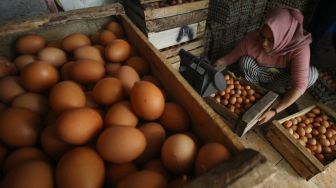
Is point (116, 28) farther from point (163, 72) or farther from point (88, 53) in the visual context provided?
point (163, 72)

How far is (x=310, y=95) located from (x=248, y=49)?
2.70 feet

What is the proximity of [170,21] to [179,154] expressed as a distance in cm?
132

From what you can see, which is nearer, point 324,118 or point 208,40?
point 324,118

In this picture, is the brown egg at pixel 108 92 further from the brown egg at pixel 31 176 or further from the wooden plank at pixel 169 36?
the wooden plank at pixel 169 36

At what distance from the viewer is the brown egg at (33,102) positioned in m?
0.80

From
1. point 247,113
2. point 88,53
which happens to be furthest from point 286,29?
point 88,53

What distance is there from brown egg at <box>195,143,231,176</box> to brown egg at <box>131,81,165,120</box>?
23 centimetres

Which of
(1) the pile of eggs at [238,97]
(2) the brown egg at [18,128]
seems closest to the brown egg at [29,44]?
(2) the brown egg at [18,128]

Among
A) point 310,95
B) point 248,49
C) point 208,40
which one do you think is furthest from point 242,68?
point 310,95

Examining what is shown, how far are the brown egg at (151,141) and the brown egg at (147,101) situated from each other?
0.04m

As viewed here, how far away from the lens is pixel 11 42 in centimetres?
111

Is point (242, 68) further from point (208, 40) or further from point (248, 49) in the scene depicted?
point (208, 40)

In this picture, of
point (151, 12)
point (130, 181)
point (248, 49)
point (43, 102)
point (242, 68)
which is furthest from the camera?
point (242, 68)

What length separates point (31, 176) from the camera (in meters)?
0.56
